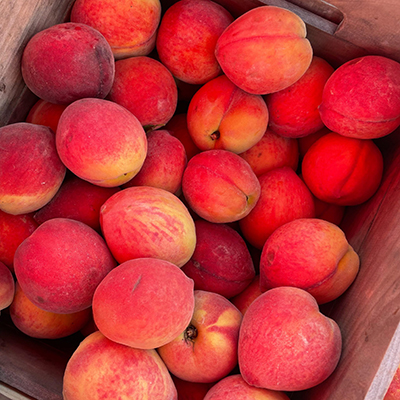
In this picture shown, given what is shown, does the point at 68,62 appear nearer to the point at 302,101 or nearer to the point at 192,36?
the point at 192,36

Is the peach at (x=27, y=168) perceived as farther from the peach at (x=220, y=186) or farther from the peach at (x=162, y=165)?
the peach at (x=220, y=186)

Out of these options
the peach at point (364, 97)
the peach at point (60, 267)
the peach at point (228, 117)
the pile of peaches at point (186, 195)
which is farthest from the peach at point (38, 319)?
the peach at point (364, 97)

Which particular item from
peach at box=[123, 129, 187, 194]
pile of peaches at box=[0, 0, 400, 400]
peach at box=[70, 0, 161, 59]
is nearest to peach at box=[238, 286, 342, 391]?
pile of peaches at box=[0, 0, 400, 400]

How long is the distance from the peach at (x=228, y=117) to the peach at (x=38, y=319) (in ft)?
1.85

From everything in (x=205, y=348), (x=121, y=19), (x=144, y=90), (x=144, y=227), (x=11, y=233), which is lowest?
(x=11, y=233)

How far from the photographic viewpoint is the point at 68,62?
0.96 meters

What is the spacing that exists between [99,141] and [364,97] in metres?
0.64

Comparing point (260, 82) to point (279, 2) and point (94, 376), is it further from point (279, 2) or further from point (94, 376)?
point (94, 376)

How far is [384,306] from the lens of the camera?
0.82m

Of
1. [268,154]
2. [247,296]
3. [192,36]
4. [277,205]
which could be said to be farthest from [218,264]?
[192,36]

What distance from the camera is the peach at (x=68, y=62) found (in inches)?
37.9

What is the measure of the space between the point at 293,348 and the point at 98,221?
0.53 m

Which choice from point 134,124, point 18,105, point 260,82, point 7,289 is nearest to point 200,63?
point 260,82

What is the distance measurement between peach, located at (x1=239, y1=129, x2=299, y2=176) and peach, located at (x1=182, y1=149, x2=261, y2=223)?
145 millimetres
